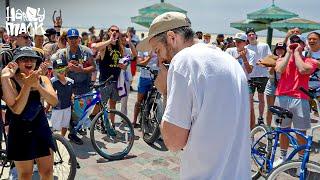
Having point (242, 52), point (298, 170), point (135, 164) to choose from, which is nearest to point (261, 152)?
point (298, 170)

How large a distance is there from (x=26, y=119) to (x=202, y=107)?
2287 mm

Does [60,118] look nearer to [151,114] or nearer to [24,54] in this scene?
[151,114]

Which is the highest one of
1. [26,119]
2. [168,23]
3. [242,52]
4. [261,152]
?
[168,23]

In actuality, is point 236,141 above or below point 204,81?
below

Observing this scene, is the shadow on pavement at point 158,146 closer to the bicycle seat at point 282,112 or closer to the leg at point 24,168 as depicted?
the bicycle seat at point 282,112

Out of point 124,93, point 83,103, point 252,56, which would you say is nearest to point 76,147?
point 83,103

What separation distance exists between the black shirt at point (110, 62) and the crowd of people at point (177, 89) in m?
0.02

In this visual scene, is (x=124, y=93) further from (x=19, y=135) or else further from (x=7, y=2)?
(x=7, y=2)

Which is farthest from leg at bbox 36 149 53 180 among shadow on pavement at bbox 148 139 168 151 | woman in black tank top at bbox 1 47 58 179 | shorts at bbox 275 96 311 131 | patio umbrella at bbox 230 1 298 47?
patio umbrella at bbox 230 1 298 47

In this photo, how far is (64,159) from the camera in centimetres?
423

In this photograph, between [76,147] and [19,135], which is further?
[76,147]

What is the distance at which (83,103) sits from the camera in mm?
6035

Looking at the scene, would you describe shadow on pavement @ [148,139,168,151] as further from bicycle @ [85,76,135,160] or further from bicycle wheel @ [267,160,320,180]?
bicycle wheel @ [267,160,320,180]

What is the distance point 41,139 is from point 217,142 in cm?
227
